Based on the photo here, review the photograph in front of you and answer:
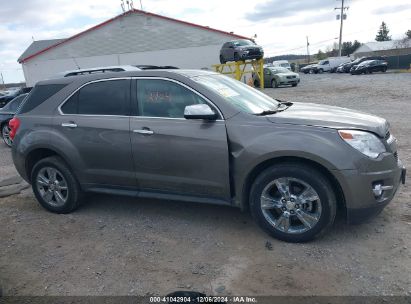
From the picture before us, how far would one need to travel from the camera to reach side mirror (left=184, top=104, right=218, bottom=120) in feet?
13.0

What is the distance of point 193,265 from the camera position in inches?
144

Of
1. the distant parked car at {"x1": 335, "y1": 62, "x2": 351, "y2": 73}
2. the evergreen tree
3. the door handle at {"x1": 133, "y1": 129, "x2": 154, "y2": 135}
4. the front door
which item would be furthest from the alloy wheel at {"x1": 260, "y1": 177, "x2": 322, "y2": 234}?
the evergreen tree

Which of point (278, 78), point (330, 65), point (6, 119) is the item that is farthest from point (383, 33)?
point (6, 119)

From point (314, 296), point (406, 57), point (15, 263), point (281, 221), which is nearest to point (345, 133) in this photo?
point (281, 221)

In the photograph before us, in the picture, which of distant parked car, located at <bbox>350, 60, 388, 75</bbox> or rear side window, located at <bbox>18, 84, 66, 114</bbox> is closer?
rear side window, located at <bbox>18, 84, 66, 114</bbox>

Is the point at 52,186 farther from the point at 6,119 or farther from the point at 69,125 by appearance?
the point at 6,119

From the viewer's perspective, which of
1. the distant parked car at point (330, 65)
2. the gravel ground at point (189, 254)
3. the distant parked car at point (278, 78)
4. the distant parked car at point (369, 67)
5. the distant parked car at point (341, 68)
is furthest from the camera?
the distant parked car at point (330, 65)

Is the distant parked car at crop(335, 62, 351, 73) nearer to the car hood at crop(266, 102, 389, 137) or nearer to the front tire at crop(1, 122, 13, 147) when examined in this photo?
the front tire at crop(1, 122, 13, 147)

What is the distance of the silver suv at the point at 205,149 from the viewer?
145 inches

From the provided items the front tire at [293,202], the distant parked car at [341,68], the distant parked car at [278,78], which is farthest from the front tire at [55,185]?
the distant parked car at [341,68]

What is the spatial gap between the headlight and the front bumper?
118 millimetres

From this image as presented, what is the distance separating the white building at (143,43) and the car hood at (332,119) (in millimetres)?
26617

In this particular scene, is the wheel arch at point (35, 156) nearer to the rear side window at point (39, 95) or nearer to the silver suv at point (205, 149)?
the silver suv at point (205, 149)

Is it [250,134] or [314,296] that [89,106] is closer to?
[250,134]
